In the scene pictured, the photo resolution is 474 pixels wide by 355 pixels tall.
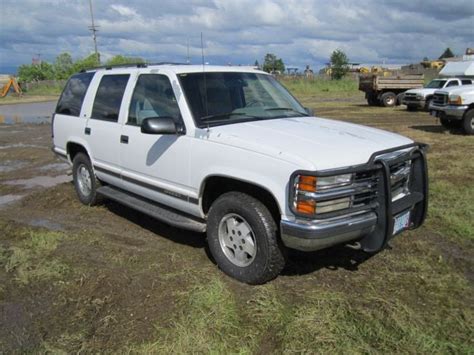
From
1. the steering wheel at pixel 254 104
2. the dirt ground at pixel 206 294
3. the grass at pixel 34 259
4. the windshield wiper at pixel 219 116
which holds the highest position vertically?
the steering wheel at pixel 254 104

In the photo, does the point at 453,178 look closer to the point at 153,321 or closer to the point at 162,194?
the point at 162,194

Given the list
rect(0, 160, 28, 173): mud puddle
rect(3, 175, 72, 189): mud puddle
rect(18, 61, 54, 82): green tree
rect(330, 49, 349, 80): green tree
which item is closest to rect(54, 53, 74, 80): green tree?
rect(18, 61, 54, 82): green tree

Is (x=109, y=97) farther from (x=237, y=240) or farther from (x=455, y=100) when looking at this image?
(x=455, y=100)

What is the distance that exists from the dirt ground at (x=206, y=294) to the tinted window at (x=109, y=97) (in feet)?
4.45

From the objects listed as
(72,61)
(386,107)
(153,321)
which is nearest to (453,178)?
(153,321)

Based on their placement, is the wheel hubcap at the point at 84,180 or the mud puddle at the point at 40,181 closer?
the wheel hubcap at the point at 84,180

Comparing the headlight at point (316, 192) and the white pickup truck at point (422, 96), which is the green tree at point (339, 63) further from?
the headlight at point (316, 192)

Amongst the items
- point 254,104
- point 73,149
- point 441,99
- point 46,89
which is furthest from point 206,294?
point 46,89

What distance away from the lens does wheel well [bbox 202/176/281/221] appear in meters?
3.89

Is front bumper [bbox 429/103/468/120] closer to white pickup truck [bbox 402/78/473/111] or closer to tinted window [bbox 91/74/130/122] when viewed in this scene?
white pickup truck [bbox 402/78/473/111]

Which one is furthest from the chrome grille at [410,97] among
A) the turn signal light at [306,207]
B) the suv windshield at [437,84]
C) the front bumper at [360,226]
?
the turn signal light at [306,207]

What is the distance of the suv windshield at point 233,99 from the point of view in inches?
175

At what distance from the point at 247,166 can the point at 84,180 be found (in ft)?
11.5

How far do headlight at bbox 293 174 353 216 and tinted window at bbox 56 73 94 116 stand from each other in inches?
155
